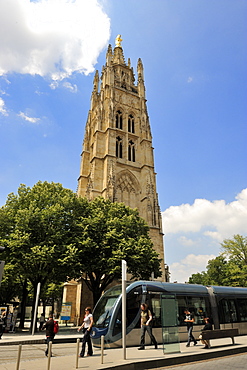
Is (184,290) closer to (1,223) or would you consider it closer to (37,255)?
(37,255)

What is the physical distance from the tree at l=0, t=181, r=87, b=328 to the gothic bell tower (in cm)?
1175

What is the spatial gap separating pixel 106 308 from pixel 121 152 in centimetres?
3096

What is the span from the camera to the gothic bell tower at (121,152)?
34.8 meters

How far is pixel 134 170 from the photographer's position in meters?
39.1

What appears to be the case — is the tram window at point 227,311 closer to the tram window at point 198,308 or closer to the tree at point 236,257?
the tram window at point 198,308

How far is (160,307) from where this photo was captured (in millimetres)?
12133

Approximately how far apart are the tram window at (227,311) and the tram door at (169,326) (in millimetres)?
5975

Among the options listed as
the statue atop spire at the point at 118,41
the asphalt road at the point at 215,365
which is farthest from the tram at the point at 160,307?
the statue atop spire at the point at 118,41

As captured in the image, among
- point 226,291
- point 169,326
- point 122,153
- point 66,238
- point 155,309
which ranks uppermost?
point 122,153

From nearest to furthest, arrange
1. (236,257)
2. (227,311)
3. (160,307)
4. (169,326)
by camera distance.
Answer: (169,326) < (160,307) < (227,311) < (236,257)

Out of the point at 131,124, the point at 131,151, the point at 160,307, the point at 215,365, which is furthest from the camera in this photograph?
the point at 131,124

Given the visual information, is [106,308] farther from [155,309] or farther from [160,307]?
[160,307]

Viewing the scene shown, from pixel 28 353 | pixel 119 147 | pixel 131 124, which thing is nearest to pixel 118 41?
pixel 131 124

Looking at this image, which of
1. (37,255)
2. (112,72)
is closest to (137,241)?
(37,255)
